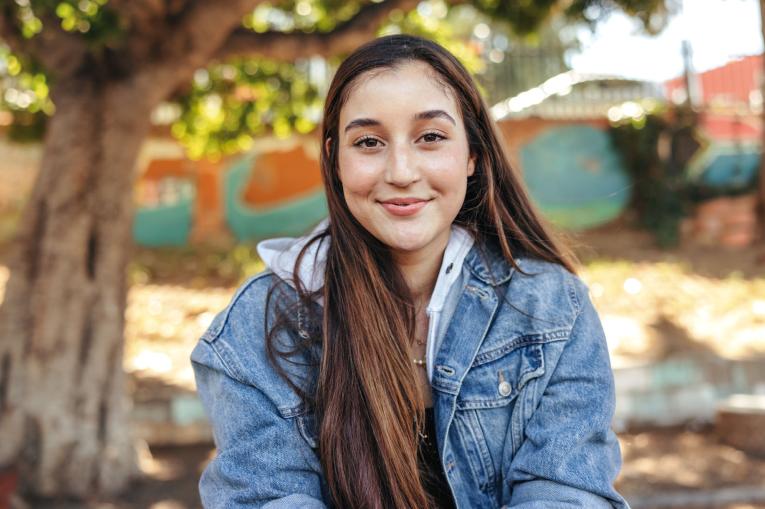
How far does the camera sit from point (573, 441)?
1.83 m

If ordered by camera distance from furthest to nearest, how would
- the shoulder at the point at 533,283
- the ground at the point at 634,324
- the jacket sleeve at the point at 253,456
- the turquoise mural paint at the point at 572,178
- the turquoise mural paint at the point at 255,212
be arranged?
the turquoise mural paint at the point at 572,178 < the turquoise mural paint at the point at 255,212 < the ground at the point at 634,324 < the shoulder at the point at 533,283 < the jacket sleeve at the point at 253,456

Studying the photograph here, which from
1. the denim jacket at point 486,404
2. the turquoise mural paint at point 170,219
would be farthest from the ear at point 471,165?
the turquoise mural paint at point 170,219

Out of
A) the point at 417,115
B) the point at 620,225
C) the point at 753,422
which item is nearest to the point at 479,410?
the point at 417,115

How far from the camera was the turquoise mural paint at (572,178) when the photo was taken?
11.5 metres

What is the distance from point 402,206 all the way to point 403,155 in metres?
0.13

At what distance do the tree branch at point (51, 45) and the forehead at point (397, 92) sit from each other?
2748 mm

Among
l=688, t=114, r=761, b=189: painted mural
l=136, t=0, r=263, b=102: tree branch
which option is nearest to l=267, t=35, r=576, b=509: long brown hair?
l=136, t=0, r=263, b=102: tree branch

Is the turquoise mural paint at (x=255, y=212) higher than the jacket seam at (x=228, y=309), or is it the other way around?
the turquoise mural paint at (x=255, y=212)

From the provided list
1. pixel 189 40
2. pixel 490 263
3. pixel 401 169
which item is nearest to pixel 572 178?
pixel 189 40

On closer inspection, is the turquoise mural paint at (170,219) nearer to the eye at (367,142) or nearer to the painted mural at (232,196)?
the painted mural at (232,196)

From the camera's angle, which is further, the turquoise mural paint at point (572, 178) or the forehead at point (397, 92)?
the turquoise mural paint at point (572, 178)

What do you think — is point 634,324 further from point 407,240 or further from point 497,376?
point 407,240

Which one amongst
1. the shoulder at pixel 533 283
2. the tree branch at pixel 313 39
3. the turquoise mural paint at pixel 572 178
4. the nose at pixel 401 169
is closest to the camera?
the nose at pixel 401 169

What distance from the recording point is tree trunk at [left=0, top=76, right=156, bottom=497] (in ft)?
13.6
